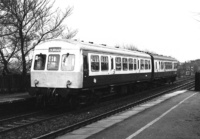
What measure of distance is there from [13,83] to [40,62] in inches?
235

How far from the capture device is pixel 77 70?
12.7m

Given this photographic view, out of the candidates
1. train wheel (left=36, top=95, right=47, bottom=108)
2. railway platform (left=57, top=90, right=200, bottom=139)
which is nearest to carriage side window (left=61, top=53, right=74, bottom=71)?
train wheel (left=36, top=95, right=47, bottom=108)

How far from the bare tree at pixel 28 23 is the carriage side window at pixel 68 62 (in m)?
5.45

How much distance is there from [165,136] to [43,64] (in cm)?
768

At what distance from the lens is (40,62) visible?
45.4 ft

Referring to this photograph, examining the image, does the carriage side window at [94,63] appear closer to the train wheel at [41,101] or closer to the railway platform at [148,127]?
the train wheel at [41,101]

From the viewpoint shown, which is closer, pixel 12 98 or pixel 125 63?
pixel 12 98

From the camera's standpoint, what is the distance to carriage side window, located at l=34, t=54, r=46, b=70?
1376 cm

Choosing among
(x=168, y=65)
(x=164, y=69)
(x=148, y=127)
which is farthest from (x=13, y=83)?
(x=168, y=65)

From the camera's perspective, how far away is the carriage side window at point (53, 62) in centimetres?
1336

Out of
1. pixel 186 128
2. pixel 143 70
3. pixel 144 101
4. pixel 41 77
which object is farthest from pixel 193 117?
pixel 143 70

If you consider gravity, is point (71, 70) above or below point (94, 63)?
below

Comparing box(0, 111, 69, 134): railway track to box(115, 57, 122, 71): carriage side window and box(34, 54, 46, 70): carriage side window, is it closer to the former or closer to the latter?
box(34, 54, 46, 70): carriage side window

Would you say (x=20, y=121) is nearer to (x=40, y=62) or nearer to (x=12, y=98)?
(x=40, y=62)
